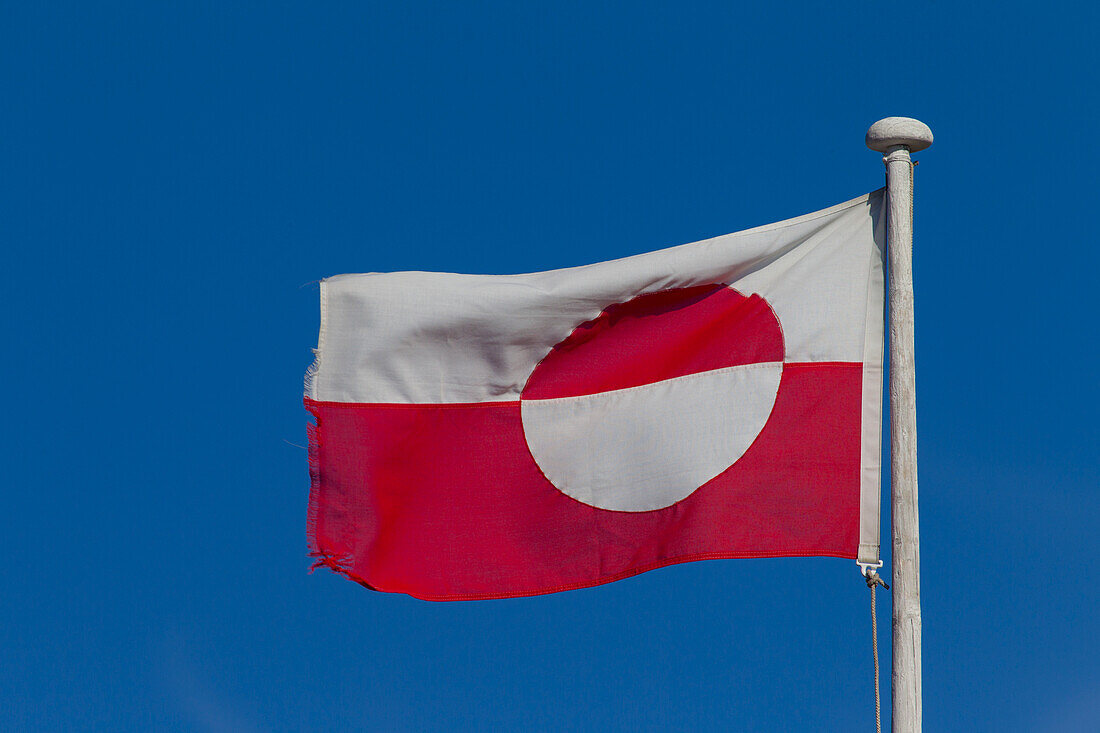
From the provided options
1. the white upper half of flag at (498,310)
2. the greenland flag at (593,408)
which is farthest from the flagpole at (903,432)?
the white upper half of flag at (498,310)

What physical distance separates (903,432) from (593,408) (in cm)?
223

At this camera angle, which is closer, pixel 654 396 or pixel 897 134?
pixel 897 134

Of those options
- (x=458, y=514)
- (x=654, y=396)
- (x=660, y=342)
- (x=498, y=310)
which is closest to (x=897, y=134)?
(x=660, y=342)

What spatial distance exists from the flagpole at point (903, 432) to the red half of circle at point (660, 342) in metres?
1.01

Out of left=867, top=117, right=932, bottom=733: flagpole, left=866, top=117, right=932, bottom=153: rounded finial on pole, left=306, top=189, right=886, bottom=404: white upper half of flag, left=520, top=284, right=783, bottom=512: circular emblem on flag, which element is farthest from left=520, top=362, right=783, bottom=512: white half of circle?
left=866, top=117, right=932, bottom=153: rounded finial on pole

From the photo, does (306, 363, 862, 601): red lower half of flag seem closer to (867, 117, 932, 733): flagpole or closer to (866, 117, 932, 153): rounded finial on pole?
(867, 117, 932, 733): flagpole

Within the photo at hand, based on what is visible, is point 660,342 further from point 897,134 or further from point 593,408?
point 897,134

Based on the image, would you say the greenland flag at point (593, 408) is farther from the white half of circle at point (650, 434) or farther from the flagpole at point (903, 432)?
the flagpole at point (903, 432)

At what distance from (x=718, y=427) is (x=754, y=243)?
1.16 meters

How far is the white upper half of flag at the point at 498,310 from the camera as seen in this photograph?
A: 8.30 metres

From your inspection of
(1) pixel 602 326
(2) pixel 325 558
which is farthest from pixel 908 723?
(2) pixel 325 558

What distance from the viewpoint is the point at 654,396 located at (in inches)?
336

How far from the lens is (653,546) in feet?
27.6

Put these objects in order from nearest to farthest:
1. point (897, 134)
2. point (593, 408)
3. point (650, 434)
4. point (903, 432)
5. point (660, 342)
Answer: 1. point (903, 432)
2. point (897, 134)
3. point (650, 434)
4. point (660, 342)
5. point (593, 408)
